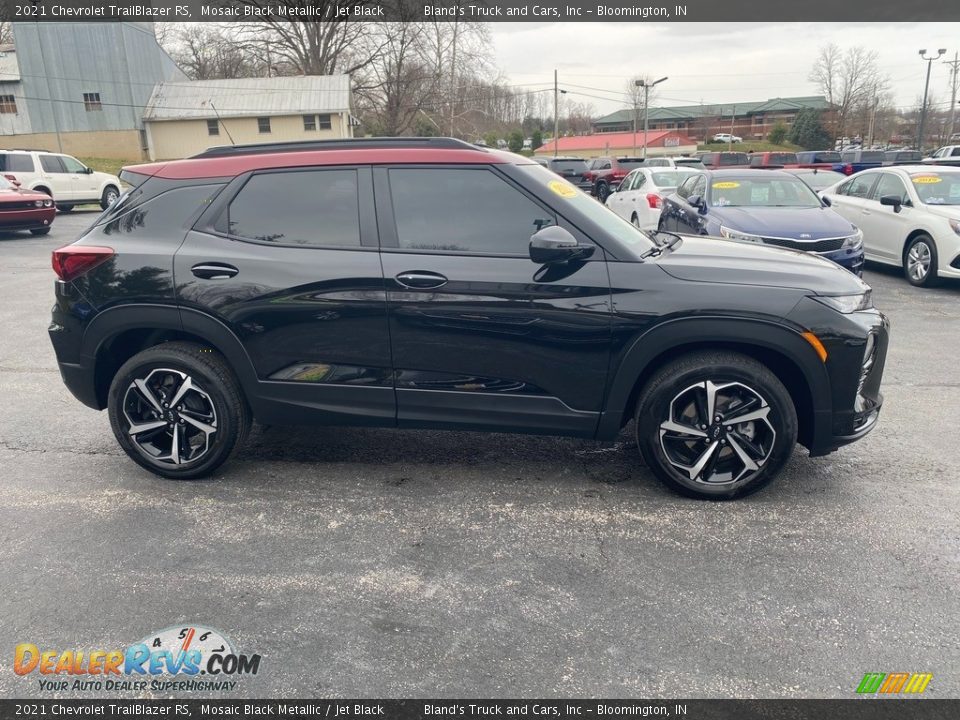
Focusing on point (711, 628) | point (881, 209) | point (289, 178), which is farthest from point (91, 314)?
point (881, 209)

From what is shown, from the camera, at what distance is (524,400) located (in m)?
3.70

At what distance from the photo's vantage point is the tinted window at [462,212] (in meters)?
3.66

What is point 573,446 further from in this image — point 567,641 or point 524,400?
point 567,641

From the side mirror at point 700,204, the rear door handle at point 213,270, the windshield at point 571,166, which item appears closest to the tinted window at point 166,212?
the rear door handle at point 213,270

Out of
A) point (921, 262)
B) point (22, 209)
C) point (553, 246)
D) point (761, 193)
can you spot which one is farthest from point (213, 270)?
point (22, 209)

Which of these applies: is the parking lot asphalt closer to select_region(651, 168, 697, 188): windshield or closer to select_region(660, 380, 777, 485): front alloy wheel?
select_region(660, 380, 777, 485): front alloy wheel

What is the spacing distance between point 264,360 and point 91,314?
1043 millimetres

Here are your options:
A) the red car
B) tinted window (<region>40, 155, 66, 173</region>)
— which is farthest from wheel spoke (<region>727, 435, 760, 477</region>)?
tinted window (<region>40, 155, 66, 173</region>)

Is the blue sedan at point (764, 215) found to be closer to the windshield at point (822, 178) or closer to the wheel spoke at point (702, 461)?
the wheel spoke at point (702, 461)

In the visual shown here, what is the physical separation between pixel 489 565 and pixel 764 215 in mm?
7515

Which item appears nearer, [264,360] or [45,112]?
[264,360]

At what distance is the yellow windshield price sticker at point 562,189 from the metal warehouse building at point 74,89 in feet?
153

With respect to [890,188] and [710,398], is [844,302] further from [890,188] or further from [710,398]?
[890,188]

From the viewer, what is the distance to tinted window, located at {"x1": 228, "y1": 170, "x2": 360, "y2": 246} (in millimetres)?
3785
